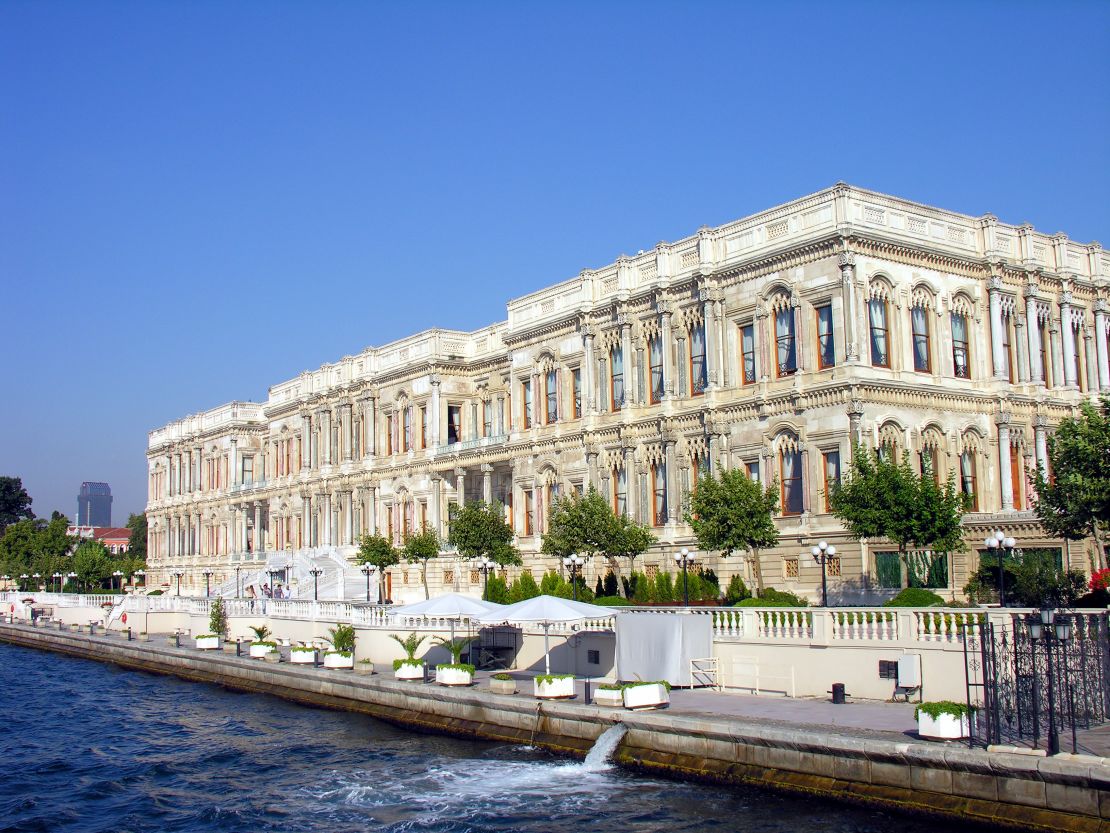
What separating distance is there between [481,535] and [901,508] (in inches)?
843

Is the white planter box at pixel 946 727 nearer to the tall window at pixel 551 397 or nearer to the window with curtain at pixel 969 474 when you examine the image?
the window with curtain at pixel 969 474

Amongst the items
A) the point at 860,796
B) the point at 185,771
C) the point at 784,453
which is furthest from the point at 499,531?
the point at 860,796

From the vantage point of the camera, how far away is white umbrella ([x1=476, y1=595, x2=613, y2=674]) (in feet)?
86.8


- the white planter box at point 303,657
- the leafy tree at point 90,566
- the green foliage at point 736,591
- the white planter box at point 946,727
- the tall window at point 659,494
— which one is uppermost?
the tall window at point 659,494

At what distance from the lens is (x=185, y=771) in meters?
25.0

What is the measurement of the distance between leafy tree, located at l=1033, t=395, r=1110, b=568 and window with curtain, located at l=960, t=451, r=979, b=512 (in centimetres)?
1127

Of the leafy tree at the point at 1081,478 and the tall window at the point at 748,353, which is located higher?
the tall window at the point at 748,353

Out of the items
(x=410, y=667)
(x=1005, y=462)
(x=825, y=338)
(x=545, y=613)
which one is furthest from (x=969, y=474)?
(x=410, y=667)

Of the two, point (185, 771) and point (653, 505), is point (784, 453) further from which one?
point (185, 771)

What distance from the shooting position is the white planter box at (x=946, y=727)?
1748cm

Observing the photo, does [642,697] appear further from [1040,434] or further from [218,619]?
[218,619]

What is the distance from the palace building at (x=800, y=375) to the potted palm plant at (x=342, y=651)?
515 inches

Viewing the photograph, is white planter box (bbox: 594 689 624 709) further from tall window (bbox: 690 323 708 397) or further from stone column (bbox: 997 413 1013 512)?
stone column (bbox: 997 413 1013 512)

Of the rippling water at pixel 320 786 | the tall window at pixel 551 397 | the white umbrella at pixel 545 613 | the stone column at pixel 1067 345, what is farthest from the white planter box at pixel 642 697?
the tall window at pixel 551 397
